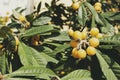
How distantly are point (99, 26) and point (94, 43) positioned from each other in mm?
489

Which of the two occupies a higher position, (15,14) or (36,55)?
(15,14)

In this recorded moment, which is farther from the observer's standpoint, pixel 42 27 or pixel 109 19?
pixel 109 19

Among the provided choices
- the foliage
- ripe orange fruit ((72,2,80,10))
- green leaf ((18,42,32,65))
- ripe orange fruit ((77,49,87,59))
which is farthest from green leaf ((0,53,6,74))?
ripe orange fruit ((72,2,80,10))

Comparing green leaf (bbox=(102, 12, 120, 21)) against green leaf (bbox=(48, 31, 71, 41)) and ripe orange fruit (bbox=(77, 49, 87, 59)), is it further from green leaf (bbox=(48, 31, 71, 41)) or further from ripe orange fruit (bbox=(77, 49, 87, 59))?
ripe orange fruit (bbox=(77, 49, 87, 59))

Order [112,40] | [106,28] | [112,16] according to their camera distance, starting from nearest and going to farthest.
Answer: [112,40] < [106,28] < [112,16]

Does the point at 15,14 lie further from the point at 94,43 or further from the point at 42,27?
the point at 94,43

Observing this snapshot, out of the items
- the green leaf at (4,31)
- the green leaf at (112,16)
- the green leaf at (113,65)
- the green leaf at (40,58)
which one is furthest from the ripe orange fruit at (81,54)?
the green leaf at (112,16)

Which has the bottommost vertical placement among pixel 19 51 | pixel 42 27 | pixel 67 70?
pixel 67 70

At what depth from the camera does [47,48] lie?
180 centimetres

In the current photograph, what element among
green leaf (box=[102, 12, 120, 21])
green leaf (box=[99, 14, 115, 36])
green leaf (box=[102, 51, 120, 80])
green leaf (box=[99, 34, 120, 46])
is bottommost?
green leaf (box=[102, 51, 120, 80])

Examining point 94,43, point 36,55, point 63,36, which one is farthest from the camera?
point 63,36

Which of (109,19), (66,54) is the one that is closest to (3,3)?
(109,19)

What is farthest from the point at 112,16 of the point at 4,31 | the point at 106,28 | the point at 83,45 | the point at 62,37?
the point at 4,31

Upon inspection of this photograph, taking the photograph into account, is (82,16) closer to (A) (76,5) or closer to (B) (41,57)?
(A) (76,5)
